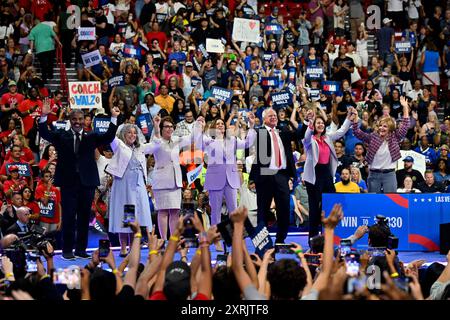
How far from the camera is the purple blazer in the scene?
12281mm

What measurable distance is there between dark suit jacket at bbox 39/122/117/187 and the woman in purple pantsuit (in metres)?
1.31

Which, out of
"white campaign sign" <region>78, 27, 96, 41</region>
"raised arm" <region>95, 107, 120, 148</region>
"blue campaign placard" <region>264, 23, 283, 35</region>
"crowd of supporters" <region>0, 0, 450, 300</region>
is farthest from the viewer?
"blue campaign placard" <region>264, 23, 283, 35</region>

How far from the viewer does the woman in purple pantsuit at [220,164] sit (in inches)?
484

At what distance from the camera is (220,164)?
40.3ft

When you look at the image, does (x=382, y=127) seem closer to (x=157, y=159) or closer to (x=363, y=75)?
(x=157, y=159)

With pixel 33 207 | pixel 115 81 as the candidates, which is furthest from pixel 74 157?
pixel 115 81

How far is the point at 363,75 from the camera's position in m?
20.4

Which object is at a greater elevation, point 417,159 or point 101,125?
point 101,125

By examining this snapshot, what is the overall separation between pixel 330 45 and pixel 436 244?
27.1ft

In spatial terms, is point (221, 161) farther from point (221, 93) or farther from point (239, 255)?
point (239, 255)

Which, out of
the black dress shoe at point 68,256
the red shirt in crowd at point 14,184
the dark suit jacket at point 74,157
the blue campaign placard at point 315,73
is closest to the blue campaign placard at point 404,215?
the dark suit jacket at point 74,157

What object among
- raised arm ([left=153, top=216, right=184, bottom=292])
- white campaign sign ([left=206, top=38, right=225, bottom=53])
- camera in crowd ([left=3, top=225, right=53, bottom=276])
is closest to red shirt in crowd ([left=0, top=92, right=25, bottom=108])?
white campaign sign ([left=206, top=38, right=225, bottom=53])

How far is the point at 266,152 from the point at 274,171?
259mm

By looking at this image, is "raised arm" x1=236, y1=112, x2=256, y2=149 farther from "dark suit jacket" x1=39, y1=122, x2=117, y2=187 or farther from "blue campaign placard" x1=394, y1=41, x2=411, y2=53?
"blue campaign placard" x1=394, y1=41, x2=411, y2=53
